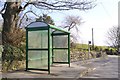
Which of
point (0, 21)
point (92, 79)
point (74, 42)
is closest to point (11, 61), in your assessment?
point (92, 79)

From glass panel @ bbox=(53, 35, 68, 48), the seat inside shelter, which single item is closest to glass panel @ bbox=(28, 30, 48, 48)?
the seat inside shelter

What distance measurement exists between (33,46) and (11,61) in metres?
1.65

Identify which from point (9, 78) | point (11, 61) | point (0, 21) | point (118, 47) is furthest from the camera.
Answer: point (118, 47)

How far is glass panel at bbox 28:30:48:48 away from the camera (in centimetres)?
1270

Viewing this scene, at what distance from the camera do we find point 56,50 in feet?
54.4

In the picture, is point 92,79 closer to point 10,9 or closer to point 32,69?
point 32,69

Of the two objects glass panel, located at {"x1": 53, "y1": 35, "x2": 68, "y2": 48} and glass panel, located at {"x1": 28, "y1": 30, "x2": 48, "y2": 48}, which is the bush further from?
glass panel, located at {"x1": 53, "y1": 35, "x2": 68, "y2": 48}

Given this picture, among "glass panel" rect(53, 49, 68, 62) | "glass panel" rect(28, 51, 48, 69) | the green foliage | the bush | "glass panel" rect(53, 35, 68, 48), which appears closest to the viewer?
"glass panel" rect(28, 51, 48, 69)

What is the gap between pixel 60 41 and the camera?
640 inches

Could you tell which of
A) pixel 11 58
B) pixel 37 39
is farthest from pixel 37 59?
pixel 11 58

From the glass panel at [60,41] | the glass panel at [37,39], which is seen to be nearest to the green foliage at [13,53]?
the glass panel at [37,39]

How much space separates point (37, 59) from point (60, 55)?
3.60m

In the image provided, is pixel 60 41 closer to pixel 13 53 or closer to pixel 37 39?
pixel 37 39

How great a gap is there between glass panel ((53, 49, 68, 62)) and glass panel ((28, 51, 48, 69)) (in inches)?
125
